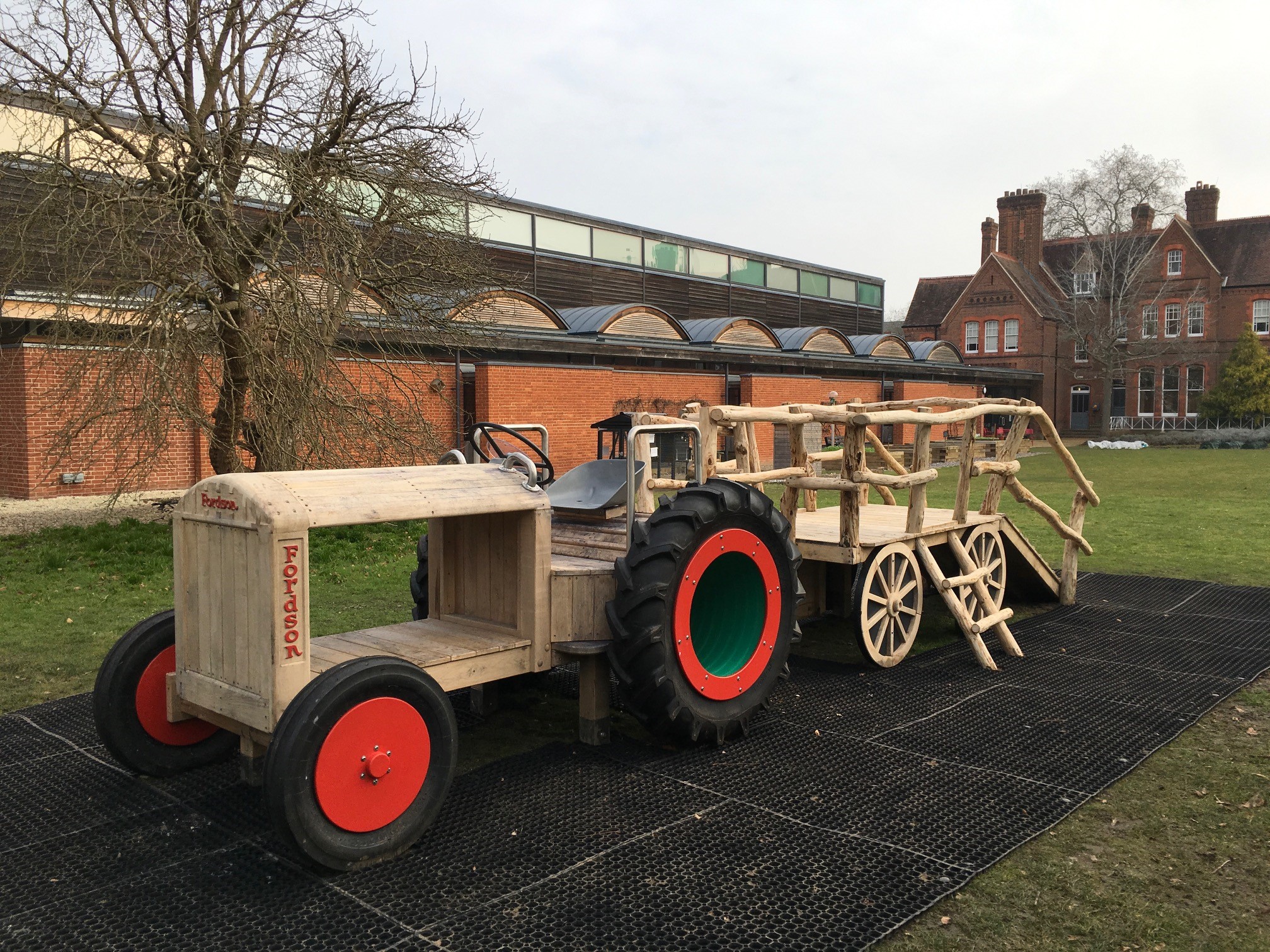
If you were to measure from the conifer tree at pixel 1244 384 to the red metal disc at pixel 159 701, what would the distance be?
1963 inches

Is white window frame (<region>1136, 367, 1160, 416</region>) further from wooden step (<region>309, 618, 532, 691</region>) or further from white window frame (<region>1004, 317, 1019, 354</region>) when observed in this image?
wooden step (<region>309, 618, 532, 691</region>)

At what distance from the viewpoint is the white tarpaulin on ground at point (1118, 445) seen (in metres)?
39.1

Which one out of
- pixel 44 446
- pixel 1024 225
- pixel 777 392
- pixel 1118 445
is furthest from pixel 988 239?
pixel 44 446

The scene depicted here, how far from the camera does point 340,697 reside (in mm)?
3643

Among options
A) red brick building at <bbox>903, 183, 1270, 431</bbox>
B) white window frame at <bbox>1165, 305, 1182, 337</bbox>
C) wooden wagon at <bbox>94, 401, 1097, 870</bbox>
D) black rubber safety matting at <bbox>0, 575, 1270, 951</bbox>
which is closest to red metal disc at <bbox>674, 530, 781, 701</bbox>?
wooden wagon at <bbox>94, 401, 1097, 870</bbox>

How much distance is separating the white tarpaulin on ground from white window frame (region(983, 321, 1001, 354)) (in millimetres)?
11324

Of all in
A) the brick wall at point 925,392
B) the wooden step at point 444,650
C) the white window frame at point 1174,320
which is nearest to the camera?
the wooden step at point 444,650

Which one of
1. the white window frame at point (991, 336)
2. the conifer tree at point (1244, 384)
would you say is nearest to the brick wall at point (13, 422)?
the white window frame at point (991, 336)

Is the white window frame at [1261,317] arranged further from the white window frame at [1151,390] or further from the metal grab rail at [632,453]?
the metal grab rail at [632,453]

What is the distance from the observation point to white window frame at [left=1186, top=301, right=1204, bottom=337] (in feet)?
161

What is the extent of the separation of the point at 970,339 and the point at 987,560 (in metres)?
48.1

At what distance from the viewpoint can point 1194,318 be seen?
162 ft

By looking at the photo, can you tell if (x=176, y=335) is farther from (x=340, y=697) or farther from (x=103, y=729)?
(x=340, y=697)

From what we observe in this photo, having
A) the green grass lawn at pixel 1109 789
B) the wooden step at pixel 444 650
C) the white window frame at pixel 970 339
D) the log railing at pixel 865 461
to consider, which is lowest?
the green grass lawn at pixel 1109 789
